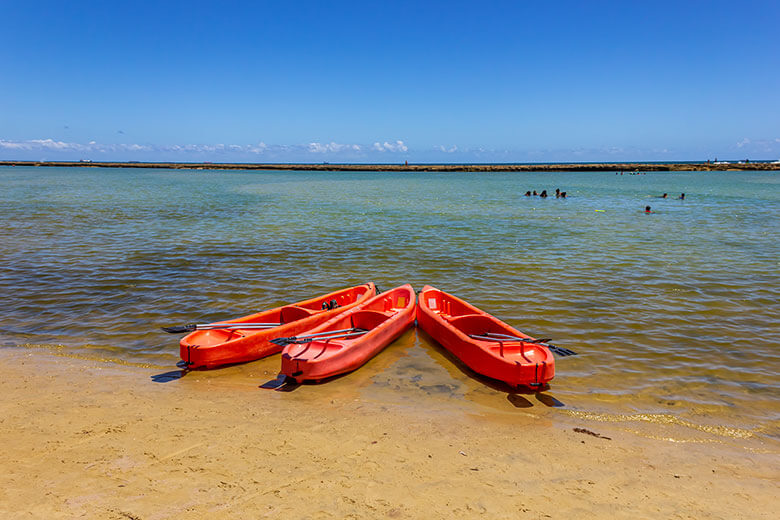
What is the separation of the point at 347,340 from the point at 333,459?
3.26m

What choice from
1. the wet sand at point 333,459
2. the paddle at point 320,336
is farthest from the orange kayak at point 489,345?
the paddle at point 320,336

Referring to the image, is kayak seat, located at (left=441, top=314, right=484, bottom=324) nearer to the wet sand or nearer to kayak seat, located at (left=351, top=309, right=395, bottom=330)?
kayak seat, located at (left=351, top=309, right=395, bottom=330)

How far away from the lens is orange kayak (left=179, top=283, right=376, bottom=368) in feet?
25.0

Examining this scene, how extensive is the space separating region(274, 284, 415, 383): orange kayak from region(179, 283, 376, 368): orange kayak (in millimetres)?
459

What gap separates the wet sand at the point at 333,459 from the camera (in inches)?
166

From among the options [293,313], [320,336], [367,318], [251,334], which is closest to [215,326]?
[251,334]

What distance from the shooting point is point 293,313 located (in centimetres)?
954

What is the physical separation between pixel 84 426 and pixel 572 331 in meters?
8.83

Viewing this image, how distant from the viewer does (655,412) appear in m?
6.53

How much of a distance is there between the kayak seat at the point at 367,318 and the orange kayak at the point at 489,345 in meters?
1.04

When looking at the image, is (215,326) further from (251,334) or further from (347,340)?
(347,340)

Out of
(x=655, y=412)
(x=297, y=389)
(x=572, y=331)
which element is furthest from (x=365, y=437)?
(x=572, y=331)

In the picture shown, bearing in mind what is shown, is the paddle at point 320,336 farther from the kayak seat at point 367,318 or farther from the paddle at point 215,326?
the paddle at point 215,326

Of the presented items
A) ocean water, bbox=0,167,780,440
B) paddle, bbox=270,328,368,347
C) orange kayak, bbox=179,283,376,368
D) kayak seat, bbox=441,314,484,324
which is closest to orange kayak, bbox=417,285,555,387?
kayak seat, bbox=441,314,484,324
